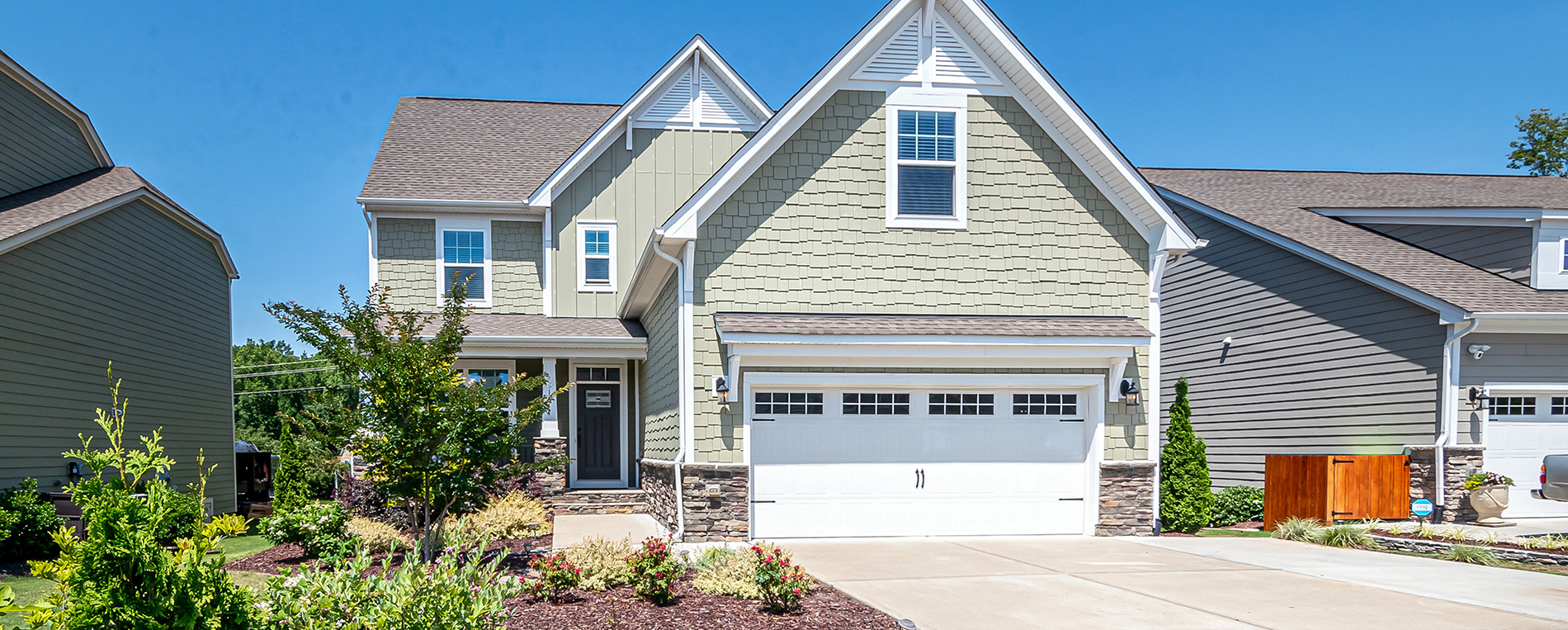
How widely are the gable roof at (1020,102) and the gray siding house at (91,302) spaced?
29.9 feet

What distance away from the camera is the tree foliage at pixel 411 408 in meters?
9.10

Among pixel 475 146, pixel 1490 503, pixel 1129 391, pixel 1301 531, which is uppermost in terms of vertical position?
pixel 475 146

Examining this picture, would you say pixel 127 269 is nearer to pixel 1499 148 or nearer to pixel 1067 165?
pixel 1067 165

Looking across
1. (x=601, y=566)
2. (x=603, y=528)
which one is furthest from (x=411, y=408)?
(x=603, y=528)

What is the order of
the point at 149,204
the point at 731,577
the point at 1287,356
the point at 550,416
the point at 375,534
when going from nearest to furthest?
1. the point at 731,577
2. the point at 375,534
3. the point at 550,416
4. the point at 149,204
5. the point at 1287,356

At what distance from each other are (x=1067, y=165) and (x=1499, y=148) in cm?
3863

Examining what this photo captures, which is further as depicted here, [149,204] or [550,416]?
[149,204]

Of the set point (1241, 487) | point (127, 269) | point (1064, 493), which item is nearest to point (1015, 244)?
point (1064, 493)

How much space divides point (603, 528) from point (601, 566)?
545 centimetres

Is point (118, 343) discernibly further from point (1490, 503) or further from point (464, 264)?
point (1490, 503)

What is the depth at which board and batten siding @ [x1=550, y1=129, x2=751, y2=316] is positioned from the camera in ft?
58.7

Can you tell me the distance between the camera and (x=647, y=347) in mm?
16031

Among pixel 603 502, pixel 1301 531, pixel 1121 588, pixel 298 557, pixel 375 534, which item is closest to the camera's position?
pixel 1121 588

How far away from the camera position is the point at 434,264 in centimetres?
1783
